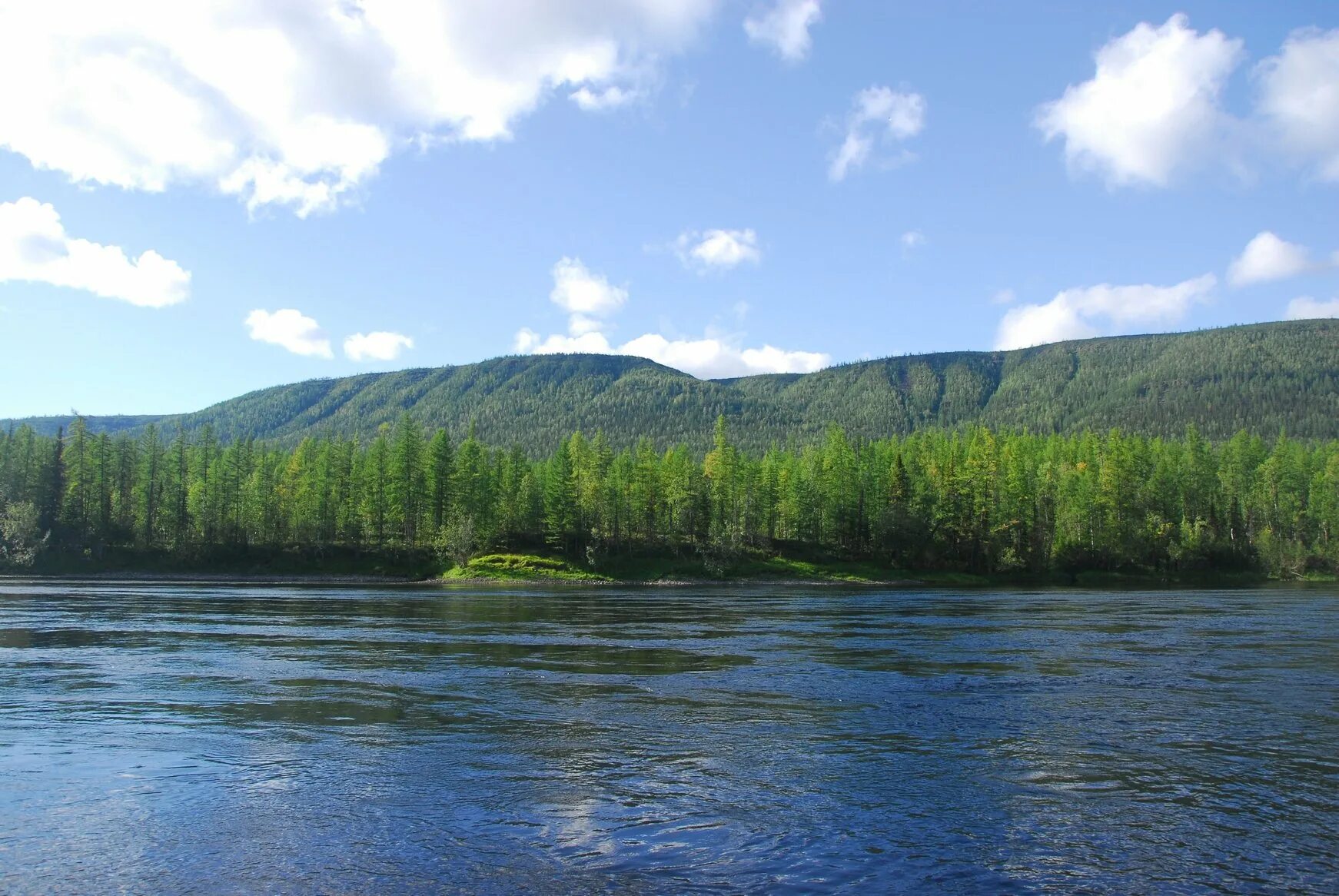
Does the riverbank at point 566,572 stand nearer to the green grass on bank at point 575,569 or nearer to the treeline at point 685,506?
the green grass on bank at point 575,569

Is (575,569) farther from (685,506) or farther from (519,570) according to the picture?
(685,506)

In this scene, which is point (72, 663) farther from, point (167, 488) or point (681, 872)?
point (167, 488)

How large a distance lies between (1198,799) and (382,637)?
125 ft

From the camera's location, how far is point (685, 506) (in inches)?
5512

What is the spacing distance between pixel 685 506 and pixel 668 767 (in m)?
121

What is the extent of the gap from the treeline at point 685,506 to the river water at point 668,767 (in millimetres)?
95106

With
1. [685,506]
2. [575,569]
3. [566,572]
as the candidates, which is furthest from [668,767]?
[685,506]

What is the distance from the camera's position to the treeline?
134125mm

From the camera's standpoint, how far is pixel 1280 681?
30516mm

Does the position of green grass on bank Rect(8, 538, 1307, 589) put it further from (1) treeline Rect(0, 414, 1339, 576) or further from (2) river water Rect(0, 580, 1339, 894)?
(2) river water Rect(0, 580, 1339, 894)

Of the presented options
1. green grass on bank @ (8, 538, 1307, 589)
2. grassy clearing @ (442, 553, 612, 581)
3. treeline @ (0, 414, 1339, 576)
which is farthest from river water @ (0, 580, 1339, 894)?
treeline @ (0, 414, 1339, 576)

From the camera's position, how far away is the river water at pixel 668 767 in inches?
531

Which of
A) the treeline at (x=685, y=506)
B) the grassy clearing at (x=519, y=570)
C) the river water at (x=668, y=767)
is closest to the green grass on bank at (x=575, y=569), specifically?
the grassy clearing at (x=519, y=570)

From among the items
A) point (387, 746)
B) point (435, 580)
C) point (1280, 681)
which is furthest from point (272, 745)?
point (435, 580)
